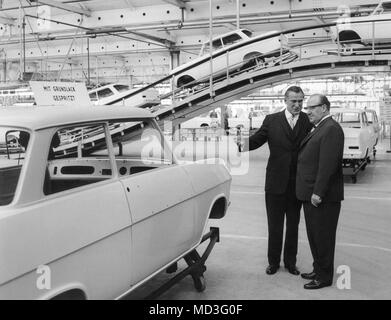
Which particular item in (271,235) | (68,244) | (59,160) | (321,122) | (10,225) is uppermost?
(321,122)

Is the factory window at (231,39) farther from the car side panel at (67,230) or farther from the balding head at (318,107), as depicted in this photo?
the car side panel at (67,230)

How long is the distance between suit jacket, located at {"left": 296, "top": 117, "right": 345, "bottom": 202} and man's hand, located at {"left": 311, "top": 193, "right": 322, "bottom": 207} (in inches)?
1.2

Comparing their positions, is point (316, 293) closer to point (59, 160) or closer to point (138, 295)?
point (138, 295)

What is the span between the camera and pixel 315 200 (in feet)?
13.7

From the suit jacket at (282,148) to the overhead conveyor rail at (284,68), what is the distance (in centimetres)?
813

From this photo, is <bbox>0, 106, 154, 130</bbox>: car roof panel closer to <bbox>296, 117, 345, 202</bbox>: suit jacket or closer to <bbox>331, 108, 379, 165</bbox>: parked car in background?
<bbox>296, 117, 345, 202</bbox>: suit jacket

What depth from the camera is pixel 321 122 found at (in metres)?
4.32

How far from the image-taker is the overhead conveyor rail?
12375 millimetres

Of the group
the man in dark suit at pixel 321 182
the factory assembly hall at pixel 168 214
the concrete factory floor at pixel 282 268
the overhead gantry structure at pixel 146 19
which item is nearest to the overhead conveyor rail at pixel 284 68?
the overhead gantry structure at pixel 146 19

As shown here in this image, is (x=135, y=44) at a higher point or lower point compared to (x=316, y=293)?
higher

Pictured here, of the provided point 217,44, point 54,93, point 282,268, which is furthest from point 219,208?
point 217,44

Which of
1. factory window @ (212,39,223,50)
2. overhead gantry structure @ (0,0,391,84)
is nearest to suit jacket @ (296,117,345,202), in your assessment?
overhead gantry structure @ (0,0,391,84)
